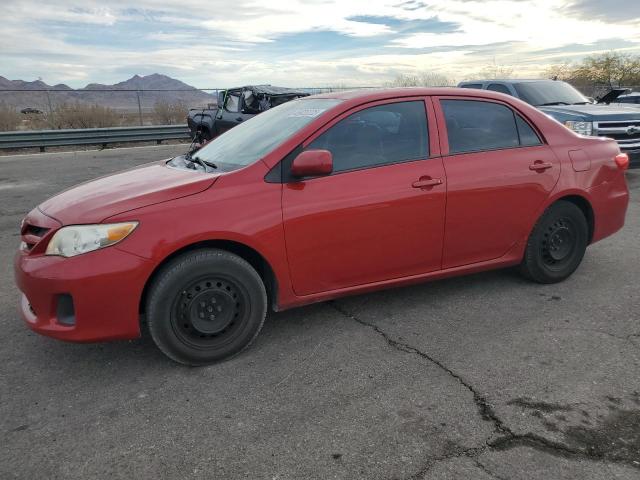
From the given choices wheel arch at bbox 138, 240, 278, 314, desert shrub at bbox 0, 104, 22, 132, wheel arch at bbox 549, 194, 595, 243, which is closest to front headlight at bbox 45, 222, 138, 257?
wheel arch at bbox 138, 240, 278, 314

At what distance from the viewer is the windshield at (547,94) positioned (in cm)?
960

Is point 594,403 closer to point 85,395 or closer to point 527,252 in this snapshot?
point 527,252

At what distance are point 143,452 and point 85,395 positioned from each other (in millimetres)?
726

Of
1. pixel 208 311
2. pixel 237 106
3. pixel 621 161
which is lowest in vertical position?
pixel 208 311

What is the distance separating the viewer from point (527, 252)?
4.41m

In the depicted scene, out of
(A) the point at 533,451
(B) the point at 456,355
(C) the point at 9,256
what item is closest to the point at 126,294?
(B) the point at 456,355

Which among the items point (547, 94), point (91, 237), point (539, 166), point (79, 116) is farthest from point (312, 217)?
point (79, 116)

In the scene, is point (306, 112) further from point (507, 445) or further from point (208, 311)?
point (507, 445)

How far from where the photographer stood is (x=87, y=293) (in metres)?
2.99

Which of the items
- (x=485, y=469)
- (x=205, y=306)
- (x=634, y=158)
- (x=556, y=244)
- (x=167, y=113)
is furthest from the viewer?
(x=167, y=113)

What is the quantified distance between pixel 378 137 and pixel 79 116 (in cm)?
2072

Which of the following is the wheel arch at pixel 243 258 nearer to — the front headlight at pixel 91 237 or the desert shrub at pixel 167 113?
the front headlight at pixel 91 237

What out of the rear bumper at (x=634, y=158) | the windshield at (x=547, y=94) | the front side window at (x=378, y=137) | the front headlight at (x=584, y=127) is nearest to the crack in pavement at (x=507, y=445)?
the front side window at (x=378, y=137)

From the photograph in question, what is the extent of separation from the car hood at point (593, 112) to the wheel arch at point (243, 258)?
7.01 m
